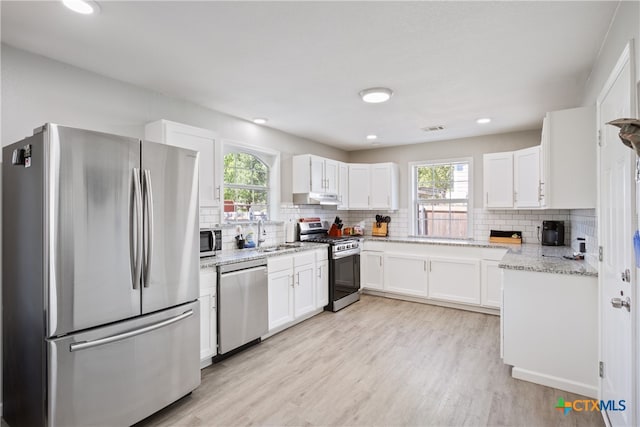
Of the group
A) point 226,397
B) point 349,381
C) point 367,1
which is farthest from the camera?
point 349,381

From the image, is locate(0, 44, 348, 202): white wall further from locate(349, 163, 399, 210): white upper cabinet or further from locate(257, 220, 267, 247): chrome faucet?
locate(349, 163, 399, 210): white upper cabinet

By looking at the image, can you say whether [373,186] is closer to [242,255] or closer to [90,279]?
[242,255]

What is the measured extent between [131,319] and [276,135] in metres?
3.03

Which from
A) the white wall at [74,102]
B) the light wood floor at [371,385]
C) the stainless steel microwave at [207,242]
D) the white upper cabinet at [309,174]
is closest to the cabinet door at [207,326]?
the light wood floor at [371,385]

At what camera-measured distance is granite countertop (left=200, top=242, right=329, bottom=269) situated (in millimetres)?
2879

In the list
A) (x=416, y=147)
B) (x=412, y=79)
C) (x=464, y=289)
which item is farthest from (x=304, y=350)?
(x=416, y=147)

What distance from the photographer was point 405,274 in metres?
4.77

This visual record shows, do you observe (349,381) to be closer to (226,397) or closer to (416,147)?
(226,397)

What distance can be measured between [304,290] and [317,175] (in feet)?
5.40

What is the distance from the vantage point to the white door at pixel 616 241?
1551 mm

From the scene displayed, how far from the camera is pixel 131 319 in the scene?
78.9 inches

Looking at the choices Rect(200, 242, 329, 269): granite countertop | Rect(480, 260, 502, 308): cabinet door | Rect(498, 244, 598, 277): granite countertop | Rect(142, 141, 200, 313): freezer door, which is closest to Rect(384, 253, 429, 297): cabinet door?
Rect(480, 260, 502, 308): cabinet door

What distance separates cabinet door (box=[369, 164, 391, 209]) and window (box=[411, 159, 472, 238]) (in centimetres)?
49

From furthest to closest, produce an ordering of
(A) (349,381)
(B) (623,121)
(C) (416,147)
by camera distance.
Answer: (C) (416,147)
(A) (349,381)
(B) (623,121)
